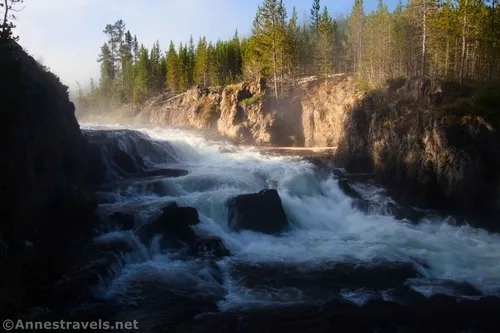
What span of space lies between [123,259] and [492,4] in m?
42.8

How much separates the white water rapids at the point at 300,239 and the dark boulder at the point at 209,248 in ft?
1.87

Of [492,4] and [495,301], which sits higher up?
[492,4]

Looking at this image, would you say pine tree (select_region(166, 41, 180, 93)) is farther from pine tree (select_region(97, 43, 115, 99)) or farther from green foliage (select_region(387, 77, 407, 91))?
green foliage (select_region(387, 77, 407, 91))

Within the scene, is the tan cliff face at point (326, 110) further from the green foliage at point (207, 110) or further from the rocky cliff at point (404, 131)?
the green foliage at point (207, 110)

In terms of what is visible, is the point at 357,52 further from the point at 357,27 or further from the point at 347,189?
the point at 347,189

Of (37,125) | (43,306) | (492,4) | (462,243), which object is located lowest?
(462,243)

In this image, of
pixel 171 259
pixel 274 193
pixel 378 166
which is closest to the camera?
pixel 171 259

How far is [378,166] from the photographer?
111ft

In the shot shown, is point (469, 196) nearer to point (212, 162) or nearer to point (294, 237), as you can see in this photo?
point (294, 237)

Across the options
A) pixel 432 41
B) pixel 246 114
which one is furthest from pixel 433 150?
pixel 246 114

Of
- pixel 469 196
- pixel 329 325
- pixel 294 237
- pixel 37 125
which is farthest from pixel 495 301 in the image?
pixel 37 125

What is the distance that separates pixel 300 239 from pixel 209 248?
5514 mm

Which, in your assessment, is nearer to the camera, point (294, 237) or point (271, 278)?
point (271, 278)

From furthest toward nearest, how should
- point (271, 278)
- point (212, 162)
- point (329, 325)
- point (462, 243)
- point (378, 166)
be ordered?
point (212, 162) → point (378, 166) → point (462, 243) → point (271, 278) → point (329, 325)
